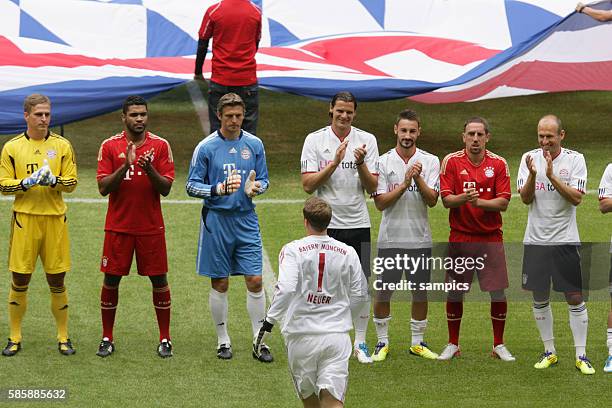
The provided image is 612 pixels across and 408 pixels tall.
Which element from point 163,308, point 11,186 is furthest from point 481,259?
point 11,186

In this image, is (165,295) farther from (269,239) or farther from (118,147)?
(269,239)

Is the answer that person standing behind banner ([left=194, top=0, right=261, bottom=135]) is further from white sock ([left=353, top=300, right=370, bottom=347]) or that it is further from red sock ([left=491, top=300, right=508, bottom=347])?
red sock ([left=491, top=300, right=508, bottom=347])

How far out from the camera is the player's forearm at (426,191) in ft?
25.4

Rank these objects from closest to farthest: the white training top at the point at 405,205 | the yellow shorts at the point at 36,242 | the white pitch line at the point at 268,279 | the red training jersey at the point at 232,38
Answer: the yellow shorts at the point at 36,242 < the white training top at the point at 405,205 < the white pitch line at the point at 268,279 < the red training jersey at the point at 232,38

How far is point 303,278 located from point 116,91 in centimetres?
634

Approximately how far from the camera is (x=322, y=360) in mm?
6125

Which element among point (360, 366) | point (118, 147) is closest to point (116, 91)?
point (118, 147)

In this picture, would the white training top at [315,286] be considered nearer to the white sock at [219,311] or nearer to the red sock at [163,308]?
the white sock at [219,311]

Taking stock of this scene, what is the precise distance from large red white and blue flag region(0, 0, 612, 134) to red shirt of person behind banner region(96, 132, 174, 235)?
423 centimetres

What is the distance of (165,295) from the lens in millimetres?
7977

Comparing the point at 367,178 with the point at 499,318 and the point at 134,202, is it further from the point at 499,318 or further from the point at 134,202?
the point at 134,202

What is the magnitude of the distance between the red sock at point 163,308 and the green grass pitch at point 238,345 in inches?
8.1

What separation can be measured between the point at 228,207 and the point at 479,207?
1725 mm

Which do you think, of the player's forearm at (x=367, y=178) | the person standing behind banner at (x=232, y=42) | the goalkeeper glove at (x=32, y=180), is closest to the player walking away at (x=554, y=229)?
the player's forearm at (x=367, y=178)
